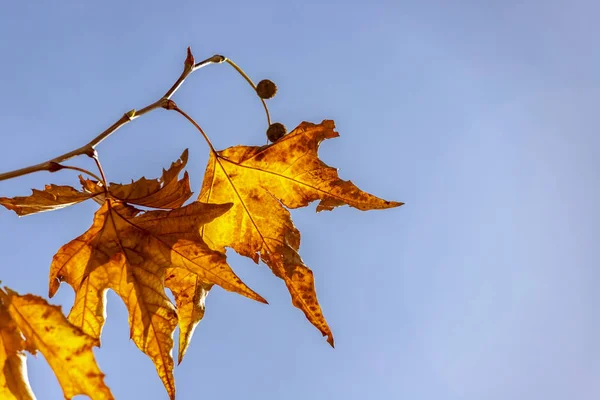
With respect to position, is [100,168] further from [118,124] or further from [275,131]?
[275,131]

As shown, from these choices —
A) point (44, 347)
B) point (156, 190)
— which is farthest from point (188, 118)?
point (44, 347)

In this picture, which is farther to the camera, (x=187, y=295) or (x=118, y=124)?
(x=187, y=295)

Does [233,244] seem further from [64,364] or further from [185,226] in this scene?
[64,364]

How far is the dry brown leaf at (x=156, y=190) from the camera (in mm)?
2271

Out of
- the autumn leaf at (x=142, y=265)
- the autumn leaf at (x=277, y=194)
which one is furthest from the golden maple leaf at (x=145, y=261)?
the autumn leaf at (x=277, y=194)

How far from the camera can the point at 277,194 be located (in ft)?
8.39

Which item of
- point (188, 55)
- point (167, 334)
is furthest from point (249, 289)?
point (188, 55)

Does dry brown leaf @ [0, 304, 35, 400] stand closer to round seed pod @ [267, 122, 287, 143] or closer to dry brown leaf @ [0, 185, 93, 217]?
dry brown leaf @ [0, 185, 93, 217]

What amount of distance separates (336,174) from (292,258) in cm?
35

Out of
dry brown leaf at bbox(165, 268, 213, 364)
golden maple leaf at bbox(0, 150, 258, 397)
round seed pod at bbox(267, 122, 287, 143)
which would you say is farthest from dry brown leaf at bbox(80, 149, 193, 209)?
round seed pod at bbox(267, 122, 287, 143)

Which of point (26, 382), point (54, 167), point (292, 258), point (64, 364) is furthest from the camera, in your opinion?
point (292, 258)

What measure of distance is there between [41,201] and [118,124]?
14.2 inches

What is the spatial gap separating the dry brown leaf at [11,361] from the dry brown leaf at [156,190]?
2.00 ft

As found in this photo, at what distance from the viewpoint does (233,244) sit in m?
2.53
